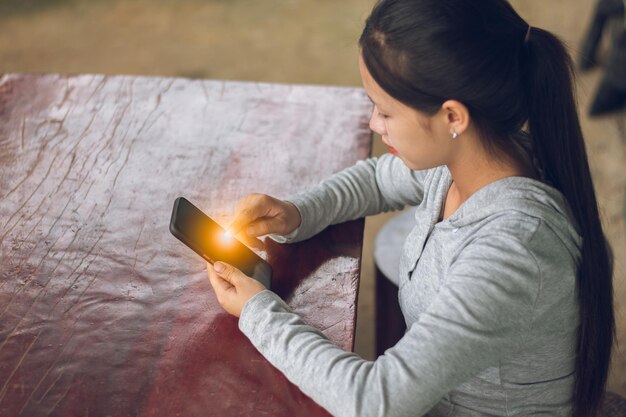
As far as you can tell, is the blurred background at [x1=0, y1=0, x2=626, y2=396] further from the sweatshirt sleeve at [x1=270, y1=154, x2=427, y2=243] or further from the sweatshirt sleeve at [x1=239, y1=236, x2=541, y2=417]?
the sweatshirt sleeve at [x1=239, y1=236, x2=541, y2=417]

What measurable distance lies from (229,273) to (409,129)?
30 cm

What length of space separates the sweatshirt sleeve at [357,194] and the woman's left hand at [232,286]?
0.51 feet

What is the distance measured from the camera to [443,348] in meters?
0.80

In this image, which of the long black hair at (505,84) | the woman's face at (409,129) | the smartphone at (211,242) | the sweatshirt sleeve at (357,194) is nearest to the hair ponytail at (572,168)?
the long black hair at (505,84)

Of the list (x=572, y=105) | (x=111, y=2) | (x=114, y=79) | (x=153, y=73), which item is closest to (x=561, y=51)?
(x=572, y=105)

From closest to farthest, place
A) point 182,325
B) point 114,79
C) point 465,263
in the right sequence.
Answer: point 465,263 → point 182,325 → point 114,79

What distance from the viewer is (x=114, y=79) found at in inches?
59.5

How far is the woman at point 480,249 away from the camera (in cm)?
82

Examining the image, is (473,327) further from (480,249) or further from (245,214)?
(245,214)

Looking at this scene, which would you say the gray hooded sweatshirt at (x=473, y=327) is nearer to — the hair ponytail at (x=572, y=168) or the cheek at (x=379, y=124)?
the hair ponytail at (x=572, y=168)

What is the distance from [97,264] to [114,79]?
0.59 meters

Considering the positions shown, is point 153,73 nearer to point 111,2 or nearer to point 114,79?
point 111,2

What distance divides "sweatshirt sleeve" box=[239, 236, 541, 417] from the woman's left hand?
11 centimetres

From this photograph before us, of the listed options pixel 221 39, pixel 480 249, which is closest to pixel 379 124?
pixel 480 249
